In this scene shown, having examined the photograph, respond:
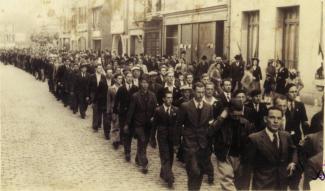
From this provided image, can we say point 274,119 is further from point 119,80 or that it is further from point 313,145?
point 119,80

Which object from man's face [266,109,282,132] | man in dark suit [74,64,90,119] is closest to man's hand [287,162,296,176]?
man's face [266,109,282,132]

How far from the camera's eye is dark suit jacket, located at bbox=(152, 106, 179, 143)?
7500 mm

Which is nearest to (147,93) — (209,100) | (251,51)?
(209,100)

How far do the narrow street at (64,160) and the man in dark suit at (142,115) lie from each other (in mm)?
413

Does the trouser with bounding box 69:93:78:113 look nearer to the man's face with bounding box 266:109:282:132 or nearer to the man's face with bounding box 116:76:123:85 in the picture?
the man's face with bounding box 116:76:123:85

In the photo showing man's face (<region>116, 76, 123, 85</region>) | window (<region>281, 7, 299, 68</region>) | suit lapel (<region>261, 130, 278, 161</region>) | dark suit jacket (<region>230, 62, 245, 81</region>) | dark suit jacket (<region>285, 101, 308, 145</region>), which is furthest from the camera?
window (<region>281, 7, 299, 68</region>)

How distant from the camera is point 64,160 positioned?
8719 millimetres

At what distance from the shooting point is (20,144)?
33.3 ft

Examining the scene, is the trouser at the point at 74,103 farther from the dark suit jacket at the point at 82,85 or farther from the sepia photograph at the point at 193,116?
the dark suit jacket at the point at 82,85

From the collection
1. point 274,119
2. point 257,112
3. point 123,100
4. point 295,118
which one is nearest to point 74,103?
point 123,100

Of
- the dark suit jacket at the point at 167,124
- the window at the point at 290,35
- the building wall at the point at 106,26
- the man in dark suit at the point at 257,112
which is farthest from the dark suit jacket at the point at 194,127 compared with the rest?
the building wall at the point at 106,26

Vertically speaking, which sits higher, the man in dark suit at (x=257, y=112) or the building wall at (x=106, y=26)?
the building wall at (x=106, y=26)

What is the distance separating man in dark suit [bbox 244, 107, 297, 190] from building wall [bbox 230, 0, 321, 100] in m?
9.26

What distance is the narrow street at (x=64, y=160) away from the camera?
725cm
